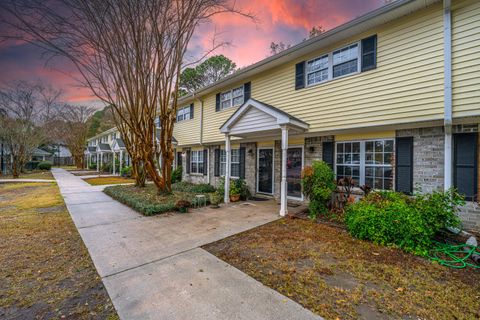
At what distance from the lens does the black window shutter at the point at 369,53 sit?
551 cm

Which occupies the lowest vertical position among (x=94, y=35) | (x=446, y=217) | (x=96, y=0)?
(x=446, y=217)

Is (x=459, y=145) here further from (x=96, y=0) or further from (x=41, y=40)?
(x=41, y=40)

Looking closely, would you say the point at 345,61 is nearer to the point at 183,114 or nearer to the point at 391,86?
the point at 391,86

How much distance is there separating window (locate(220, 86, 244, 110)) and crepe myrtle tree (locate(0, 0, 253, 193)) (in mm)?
2187

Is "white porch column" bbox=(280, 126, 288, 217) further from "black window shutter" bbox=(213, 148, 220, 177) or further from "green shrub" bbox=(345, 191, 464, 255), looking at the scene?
"black window shutter" bbox=(213, 148, 220, 177)

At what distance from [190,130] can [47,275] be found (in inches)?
385

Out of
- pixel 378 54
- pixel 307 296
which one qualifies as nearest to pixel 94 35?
pixel 378 54

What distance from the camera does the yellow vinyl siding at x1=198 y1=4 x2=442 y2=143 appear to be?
470 centimetres

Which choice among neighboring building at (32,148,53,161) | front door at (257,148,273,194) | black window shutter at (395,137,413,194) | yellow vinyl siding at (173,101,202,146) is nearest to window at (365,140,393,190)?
black window shutter at (395,137,413,194)

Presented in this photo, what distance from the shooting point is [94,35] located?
272 inches

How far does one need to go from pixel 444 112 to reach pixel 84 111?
3950 cm

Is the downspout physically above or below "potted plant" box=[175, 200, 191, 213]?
above

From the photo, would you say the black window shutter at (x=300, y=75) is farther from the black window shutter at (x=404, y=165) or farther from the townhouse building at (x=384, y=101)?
the black window shutter at (x=404, y=165)

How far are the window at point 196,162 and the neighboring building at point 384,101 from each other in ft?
17.7
